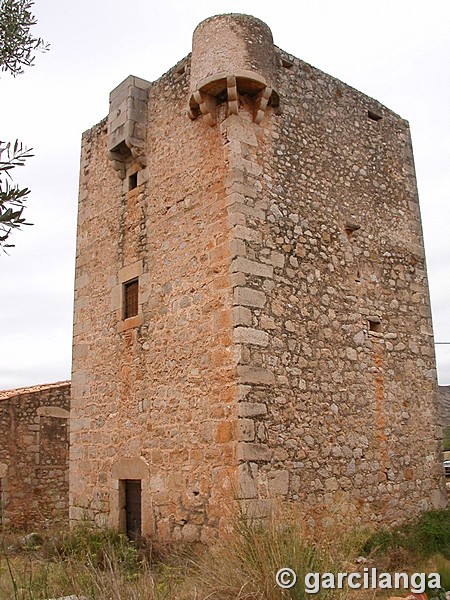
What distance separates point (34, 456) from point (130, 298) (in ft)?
18.4

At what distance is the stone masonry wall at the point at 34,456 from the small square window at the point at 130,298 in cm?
515

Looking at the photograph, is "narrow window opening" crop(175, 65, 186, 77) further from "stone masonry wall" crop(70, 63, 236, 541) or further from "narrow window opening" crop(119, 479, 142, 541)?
"narrow window opening" crop(119, 479, 142, 541)

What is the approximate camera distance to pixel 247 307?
6.98 metres

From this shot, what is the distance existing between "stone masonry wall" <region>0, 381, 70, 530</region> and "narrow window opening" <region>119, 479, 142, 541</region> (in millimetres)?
4467

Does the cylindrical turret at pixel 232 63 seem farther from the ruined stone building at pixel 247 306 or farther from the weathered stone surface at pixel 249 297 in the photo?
the weathered stone surface at pixel 249 297

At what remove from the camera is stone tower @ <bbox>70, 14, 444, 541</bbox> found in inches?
276

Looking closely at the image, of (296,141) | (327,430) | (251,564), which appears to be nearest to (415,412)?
(327,430)

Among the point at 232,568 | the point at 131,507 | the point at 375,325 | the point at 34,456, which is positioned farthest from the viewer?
the point at 34,456

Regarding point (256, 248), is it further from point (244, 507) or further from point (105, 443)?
point (105, 443)

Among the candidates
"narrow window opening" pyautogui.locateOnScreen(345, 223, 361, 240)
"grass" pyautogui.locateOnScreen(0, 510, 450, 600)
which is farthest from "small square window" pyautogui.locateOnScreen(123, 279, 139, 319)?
"grass" pyautogui.locateOnScreen(0, 510, 450, 600)

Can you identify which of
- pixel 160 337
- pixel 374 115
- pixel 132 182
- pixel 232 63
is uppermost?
pixel 374 115

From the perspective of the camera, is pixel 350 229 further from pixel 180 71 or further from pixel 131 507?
Answer: pixel 131 507

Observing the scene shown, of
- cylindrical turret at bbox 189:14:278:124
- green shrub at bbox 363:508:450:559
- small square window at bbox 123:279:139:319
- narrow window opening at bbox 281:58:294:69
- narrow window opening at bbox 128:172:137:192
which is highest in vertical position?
narrow window opening at bbox 281:58:294:69

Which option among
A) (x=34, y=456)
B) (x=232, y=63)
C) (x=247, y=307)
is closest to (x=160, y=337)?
(x=247, y=307)
